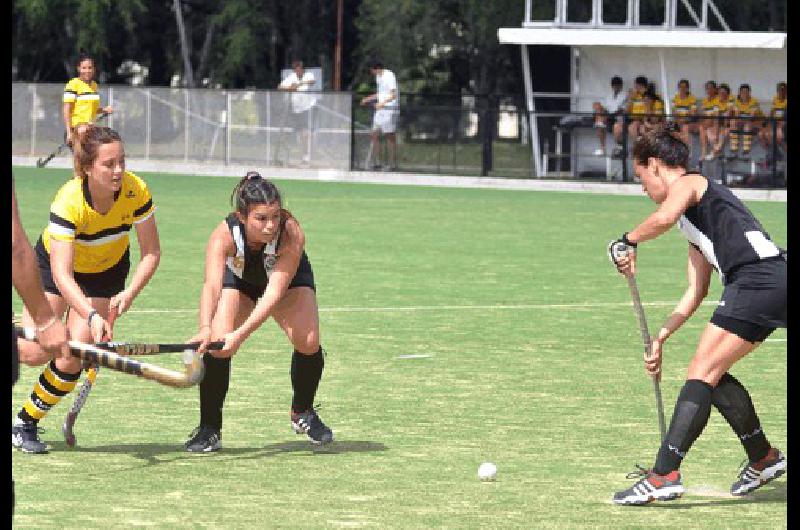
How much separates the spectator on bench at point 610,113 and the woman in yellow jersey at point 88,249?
2781cm

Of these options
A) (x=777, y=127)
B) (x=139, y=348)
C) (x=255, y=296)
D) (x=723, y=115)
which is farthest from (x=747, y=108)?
(x=139, y=348)

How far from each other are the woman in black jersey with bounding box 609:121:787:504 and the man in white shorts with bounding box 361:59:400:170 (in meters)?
30.3

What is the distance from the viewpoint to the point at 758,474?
910cm

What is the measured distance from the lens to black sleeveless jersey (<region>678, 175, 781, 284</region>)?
8.80 meters

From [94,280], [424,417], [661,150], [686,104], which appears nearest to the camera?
[661,150]

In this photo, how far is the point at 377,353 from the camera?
557 inches

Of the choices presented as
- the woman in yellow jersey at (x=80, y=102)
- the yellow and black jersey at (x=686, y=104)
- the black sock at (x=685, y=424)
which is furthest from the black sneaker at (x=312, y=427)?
the yellow and black jersey at (x=686, y=104)

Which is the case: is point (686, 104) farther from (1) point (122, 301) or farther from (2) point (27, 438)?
(2) point (27, 438)

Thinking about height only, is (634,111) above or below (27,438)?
above

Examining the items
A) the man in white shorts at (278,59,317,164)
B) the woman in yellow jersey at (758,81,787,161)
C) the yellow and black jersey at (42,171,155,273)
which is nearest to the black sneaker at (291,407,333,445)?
the yellow and black jersey at (42,171,155,273)

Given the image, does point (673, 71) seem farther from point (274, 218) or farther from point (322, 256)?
point (274, 218)

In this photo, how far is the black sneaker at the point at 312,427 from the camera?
10.3 meters

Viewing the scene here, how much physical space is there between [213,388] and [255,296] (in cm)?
50

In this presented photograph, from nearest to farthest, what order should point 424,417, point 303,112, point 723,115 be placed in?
point 424,417 → point 723,115 → point 303,112
